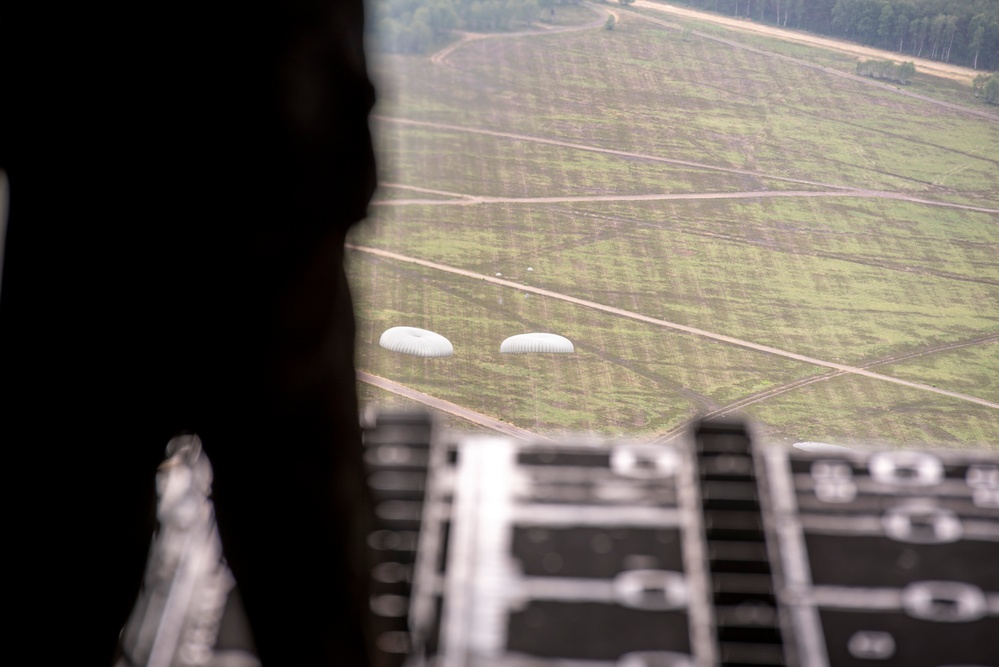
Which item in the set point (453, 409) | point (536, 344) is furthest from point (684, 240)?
point (453, 409)

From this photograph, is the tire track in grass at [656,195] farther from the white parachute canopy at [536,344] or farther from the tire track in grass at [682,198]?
the white parachute canopy at [536,344]

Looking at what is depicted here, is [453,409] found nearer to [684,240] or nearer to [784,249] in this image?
[684,240]

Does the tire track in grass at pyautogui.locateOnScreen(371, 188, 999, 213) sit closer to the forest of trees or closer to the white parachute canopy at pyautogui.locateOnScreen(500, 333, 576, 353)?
the forest of trees

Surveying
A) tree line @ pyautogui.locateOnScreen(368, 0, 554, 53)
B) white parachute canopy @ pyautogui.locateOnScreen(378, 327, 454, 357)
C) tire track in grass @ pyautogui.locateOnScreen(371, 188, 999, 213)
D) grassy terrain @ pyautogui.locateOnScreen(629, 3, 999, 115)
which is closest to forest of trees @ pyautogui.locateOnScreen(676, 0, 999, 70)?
grassy terrain @ pyautogui.locateOnScreen(629, 3, 999, 115)

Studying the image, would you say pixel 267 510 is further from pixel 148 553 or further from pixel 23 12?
pixel 23 12

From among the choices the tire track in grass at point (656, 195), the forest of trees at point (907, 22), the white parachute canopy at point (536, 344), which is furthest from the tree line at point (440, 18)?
the white parachute canopy at point (536, 344)
